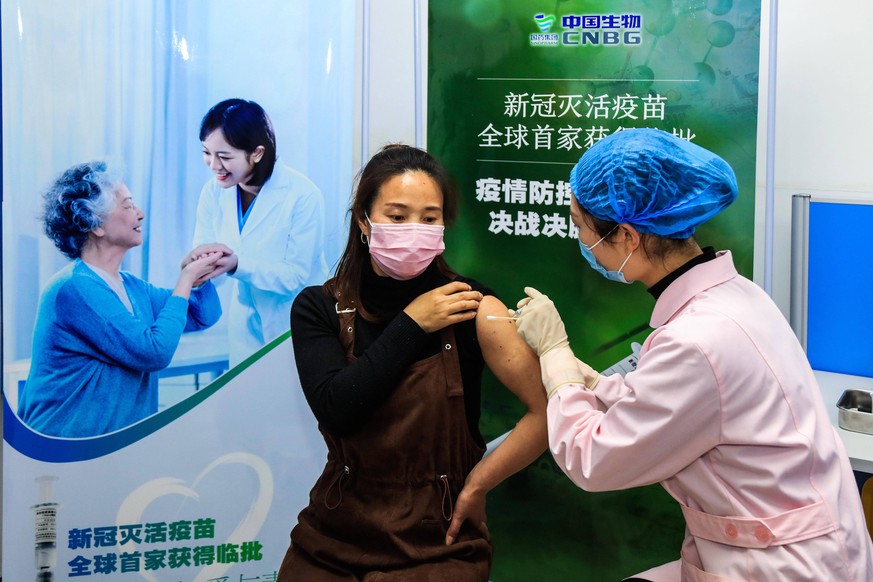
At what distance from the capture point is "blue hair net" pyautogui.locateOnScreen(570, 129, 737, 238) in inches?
61.3

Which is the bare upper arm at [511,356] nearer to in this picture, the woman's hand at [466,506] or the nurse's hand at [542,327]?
the nurse's hand at [542,327]

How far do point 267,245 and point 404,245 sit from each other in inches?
26.4

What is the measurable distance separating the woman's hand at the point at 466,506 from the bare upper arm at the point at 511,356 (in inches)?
7.9

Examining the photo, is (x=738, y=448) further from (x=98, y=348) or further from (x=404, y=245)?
(x=98, y=348)

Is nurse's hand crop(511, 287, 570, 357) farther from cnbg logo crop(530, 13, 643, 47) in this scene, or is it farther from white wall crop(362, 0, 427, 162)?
white wall crop(362, 0, 427, 162)

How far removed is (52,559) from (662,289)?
1.80 m

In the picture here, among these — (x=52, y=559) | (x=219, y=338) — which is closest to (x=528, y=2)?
(x=219, y=338)

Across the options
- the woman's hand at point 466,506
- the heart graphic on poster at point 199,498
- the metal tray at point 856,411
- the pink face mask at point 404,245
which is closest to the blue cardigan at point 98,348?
the heart graphic on poster at point 199,498

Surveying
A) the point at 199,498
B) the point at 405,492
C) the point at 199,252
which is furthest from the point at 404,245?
the point at 199,498

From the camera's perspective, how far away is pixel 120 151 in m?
2.31

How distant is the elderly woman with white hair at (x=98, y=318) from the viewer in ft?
7.54

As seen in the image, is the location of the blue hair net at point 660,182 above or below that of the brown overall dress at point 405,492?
above

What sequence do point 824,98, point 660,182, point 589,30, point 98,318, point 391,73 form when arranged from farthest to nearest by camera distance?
point 391,73
point 824,98
point 589,30
point 98,318
point 660,182

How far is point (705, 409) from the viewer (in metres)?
1.43
